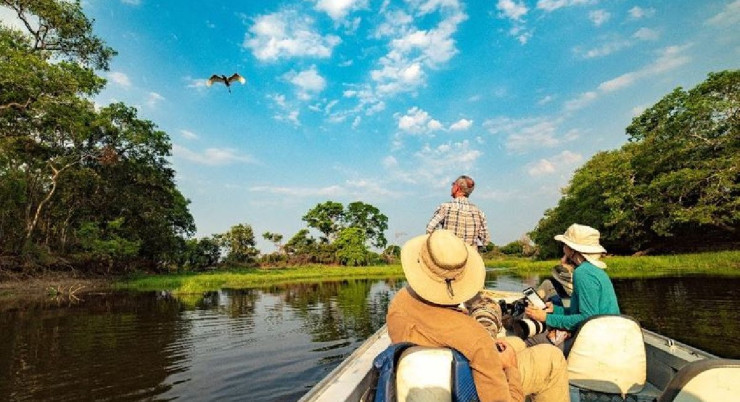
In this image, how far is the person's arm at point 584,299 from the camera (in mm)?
3281

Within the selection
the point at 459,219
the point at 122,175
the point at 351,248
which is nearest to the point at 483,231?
the point at 459,219

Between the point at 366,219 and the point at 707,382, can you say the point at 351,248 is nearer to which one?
the point at 366,219

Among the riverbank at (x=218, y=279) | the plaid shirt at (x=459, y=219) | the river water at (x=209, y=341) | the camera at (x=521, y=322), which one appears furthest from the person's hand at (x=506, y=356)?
the riverbank at (x=218, y=279)

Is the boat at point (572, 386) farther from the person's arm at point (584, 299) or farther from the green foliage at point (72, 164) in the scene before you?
the green foliage at point (72, 164)

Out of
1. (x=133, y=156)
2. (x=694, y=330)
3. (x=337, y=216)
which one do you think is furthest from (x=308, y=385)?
(x=337, y=216)

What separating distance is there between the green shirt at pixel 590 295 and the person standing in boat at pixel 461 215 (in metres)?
1.61

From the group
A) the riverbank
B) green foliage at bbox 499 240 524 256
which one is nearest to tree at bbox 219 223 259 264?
the riverbank

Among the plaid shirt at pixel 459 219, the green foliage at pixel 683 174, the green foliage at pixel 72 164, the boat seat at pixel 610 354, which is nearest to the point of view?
the boat seat at pixel 610 354

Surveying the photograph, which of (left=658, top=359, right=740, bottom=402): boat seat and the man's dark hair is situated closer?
(left=658, top=359, right=740, bottom=402): boat seat

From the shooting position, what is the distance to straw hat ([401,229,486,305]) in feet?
7.02

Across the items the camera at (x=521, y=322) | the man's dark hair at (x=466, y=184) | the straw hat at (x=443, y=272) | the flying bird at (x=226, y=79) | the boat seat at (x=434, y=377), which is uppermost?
the flying bird at (x=226, y=79)

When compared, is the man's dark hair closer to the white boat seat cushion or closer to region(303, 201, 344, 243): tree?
the white boat seat cushion

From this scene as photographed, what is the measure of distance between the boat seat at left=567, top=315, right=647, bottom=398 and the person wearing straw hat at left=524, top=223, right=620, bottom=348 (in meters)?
0.14

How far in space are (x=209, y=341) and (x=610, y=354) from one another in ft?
31.1
